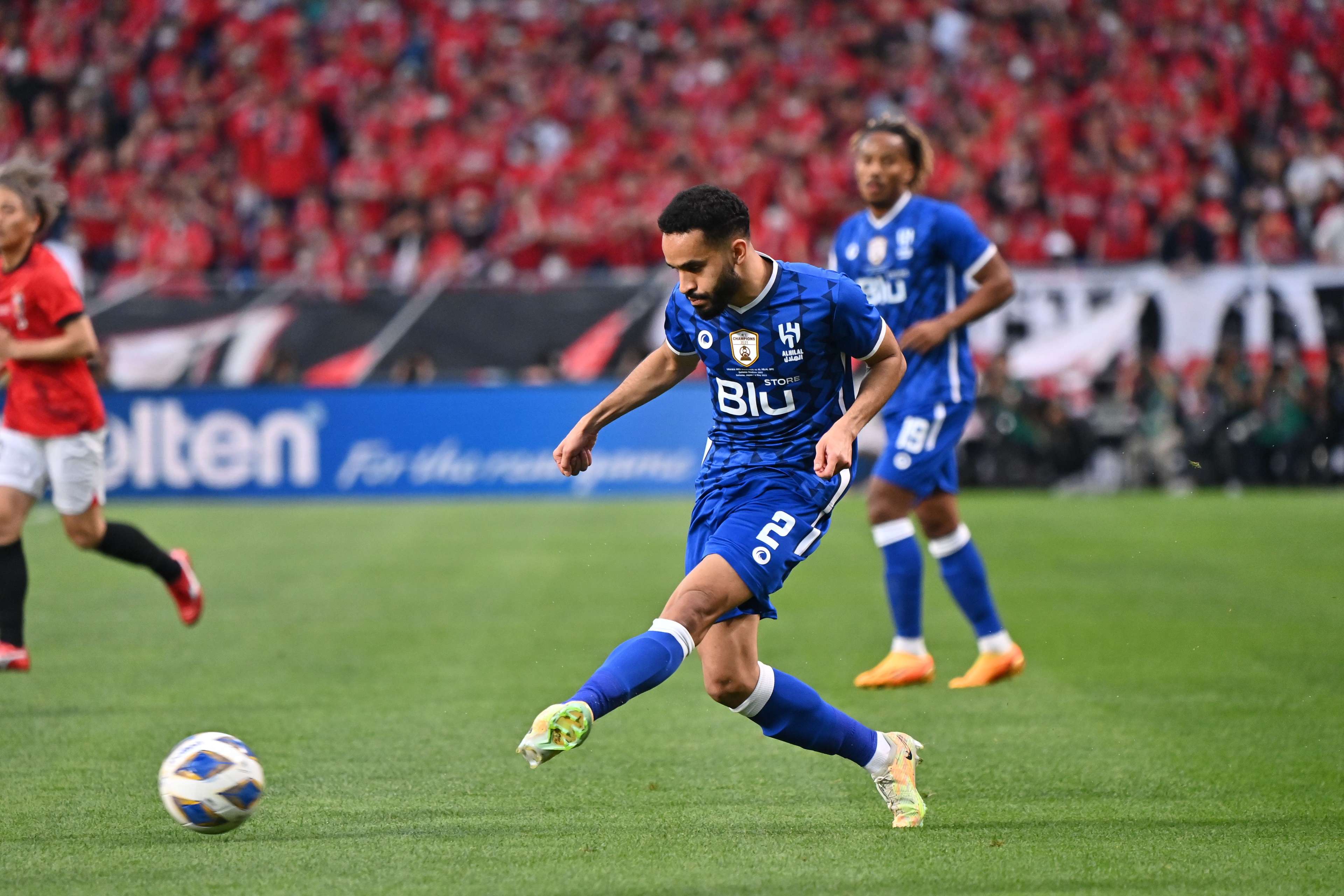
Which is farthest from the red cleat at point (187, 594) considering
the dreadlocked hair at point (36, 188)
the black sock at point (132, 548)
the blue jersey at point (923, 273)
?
the blue jersey at point (923, 273)

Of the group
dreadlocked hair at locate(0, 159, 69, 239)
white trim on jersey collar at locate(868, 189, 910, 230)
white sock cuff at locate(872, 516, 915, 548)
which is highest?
dreadlocked hair at locate(0, 159, 69, 239)

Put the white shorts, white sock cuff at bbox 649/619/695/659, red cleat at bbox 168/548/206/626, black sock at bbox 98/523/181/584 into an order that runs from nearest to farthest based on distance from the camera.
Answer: white sock cuff at bbox 649/619/695/659 < the white shorts < black sock at bbox 98/523/181/584 < red cleat at bbox 168/548/206/626

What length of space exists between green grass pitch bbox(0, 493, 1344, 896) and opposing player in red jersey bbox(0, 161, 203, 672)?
669mm

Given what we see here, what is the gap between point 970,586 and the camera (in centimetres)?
721

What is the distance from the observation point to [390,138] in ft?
71.6

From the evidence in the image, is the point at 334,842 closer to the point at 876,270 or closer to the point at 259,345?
the point at 876,270

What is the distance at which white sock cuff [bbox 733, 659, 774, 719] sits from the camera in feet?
15.4

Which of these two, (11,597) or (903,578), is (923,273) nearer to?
(903,578)

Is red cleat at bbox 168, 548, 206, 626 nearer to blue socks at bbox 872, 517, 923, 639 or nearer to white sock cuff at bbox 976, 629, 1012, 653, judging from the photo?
blue socks at bbox 872, 517, 923, 639

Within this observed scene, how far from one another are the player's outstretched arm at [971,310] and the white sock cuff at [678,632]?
2.55 meters

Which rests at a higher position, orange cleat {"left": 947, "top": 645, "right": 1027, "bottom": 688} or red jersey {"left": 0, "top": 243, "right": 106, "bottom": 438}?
red jersey {"left": 0, "top": 243, "right": 106, "bottom": 438}

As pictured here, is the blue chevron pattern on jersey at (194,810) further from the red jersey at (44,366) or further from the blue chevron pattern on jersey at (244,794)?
the red jersey at (44,366)

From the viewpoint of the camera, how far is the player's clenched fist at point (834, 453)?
175 inches

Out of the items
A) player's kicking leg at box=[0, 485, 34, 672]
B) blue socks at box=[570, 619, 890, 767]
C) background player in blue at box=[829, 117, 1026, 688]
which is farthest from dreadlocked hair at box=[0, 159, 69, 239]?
blue socks at box=[570, 619, 890, 767]
